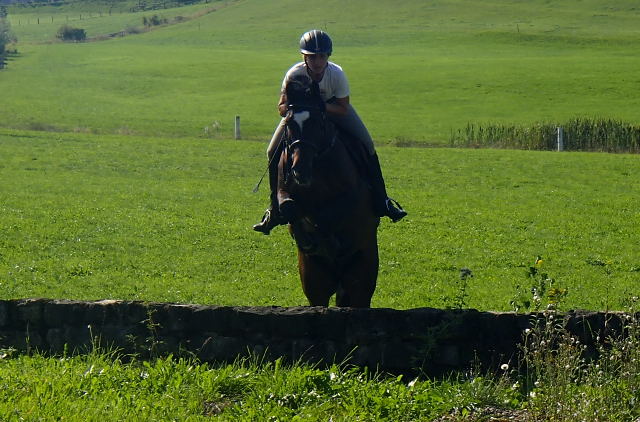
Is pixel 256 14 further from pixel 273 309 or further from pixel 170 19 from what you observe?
pixel 273 309

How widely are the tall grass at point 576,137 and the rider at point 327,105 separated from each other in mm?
26725

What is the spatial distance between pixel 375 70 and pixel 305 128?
2282 inches

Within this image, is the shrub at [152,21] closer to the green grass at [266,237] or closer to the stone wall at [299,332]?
the green grass at [266,237]

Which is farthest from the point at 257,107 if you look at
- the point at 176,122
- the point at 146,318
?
the point at 146,318

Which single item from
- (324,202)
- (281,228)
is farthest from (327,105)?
(281,228)

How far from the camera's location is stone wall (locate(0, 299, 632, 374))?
→ 26.7 feet

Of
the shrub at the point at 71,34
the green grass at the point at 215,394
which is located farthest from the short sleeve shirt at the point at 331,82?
the shrub at the point at 71,34

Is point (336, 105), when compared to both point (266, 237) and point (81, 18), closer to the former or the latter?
point (266, 237)

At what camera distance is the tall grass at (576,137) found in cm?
3569

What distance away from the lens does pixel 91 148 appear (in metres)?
35.0

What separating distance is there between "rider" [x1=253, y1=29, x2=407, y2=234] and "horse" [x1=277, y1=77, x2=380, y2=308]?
4.0 inches

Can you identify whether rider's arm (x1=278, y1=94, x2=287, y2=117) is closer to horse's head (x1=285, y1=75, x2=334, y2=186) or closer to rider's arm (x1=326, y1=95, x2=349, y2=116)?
horse's head (x1=285, y1=75, x2=334, y2=186)

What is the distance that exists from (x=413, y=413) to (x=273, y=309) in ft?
5.93

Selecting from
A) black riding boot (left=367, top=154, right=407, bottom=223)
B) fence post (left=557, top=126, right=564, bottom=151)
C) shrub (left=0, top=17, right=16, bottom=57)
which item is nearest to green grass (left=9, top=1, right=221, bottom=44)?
shrub (left=0, top=17, right=16, bottom=57)
